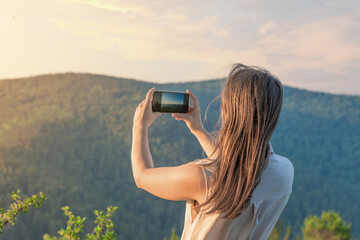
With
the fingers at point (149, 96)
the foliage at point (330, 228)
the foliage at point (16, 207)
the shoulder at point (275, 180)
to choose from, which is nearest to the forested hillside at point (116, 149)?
the foliage at point (330, 228)

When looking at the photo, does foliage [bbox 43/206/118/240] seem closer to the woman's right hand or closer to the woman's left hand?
the woman's right hand

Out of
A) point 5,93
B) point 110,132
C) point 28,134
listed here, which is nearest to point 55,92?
point 5,93

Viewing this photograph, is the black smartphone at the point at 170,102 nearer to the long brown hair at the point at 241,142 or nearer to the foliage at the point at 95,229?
the long brown hair at the point at 241,142

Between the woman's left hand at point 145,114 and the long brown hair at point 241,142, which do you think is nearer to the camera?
the long brown hair at point 241,142

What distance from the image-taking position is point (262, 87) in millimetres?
786

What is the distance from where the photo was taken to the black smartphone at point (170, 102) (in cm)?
93

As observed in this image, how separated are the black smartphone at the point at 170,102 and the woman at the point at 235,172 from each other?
0.16 m

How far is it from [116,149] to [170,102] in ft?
100

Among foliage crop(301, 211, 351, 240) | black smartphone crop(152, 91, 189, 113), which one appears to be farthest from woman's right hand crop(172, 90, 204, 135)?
foliage crop(301, 211, 351, 240)

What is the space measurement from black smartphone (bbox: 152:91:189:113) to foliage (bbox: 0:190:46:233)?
1.21 m

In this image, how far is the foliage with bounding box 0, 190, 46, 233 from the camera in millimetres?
1785

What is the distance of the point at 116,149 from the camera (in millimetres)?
30781

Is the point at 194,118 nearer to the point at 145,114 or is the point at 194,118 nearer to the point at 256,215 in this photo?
the point at 145,114

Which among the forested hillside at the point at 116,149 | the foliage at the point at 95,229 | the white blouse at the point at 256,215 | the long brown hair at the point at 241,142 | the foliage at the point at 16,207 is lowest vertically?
the forested hillside at the point at 116,149
